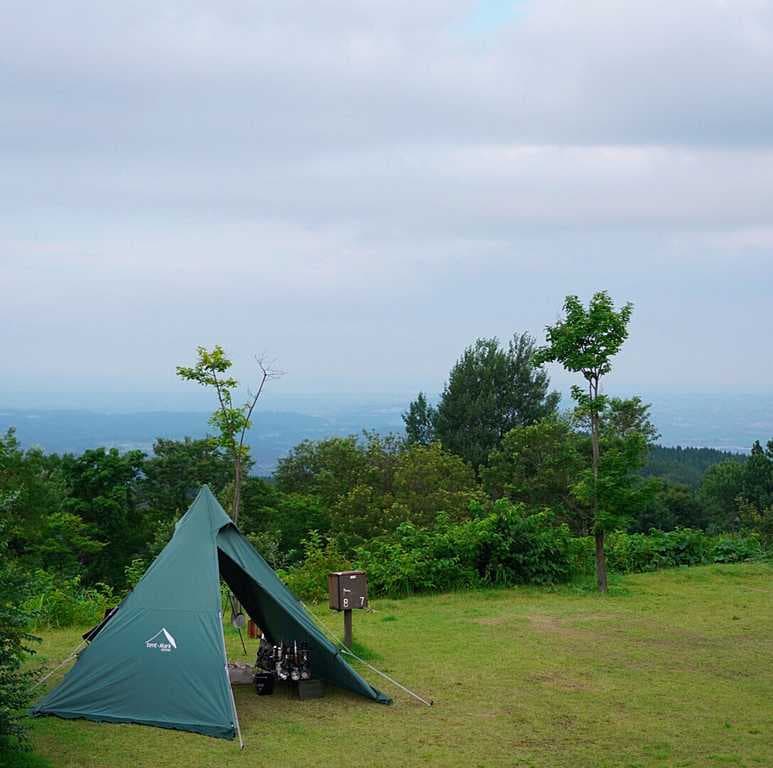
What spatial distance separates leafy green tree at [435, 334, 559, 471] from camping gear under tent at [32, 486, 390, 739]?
118 ft

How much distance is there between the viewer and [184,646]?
9.75 metres

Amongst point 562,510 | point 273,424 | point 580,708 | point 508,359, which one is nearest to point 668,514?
point 508,359

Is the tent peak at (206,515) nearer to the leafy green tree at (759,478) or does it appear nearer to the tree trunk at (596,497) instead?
the tree trunk at (596,497)

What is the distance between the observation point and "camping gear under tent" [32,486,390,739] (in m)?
9.48

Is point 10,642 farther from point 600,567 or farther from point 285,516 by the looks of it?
point 285,516

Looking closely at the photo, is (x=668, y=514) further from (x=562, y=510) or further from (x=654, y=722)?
(x=654, y=722)

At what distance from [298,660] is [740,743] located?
175 inches

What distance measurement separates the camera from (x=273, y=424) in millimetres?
192875

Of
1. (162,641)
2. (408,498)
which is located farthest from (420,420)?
(162,641)

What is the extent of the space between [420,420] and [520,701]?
45.2 meters

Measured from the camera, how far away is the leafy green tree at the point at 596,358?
1653cm

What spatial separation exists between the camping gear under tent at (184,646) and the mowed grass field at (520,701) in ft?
0.70

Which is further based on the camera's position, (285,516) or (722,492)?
(722,492)

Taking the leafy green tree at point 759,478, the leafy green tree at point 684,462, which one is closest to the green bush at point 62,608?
the leafy green tree at point 759,478
